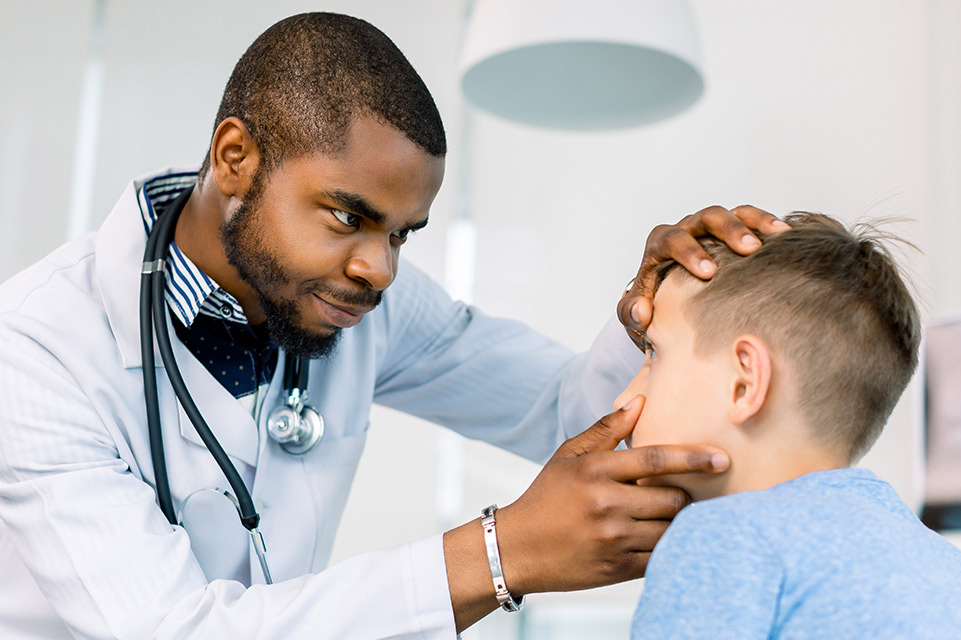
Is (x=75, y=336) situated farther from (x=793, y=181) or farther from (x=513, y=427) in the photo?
(x=793, y=181)

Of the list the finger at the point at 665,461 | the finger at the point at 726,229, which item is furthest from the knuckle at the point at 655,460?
the finger at the point at 726,229

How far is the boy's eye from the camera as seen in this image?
3.91ft

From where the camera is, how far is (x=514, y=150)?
295 cm

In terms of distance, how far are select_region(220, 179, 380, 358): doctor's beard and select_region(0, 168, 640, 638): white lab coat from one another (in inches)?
4.9

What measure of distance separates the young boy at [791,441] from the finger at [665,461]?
0.04 metres

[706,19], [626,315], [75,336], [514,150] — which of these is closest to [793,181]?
[706,19]

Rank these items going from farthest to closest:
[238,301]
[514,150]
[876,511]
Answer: [514,150], [238,301], [876,511]

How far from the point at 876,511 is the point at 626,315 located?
0.43 m

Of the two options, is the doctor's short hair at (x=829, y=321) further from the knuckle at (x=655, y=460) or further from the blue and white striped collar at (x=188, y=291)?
the blue and white striped collar at (x=188, y=291)

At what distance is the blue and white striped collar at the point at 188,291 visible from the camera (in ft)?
4.17

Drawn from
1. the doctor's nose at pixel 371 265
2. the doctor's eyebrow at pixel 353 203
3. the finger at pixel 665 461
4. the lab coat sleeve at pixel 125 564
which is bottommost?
the lab coat sleeve at pixel 125 564

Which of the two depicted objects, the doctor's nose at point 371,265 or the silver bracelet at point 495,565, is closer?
the silver bracelet at point 495,565

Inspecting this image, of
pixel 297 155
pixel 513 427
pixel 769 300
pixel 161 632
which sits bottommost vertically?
pixel 161 632

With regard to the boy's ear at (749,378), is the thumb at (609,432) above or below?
below
